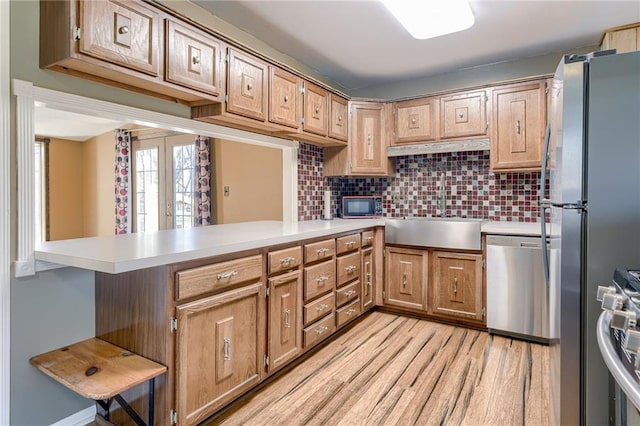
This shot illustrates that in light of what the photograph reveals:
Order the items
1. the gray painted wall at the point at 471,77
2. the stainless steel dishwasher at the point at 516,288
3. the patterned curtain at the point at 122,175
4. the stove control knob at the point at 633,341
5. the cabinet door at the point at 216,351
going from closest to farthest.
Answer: the stove control knob at the point at 633,341, the cabinet door at the point at 216,351, the stainless steel dishwasher at the point at 516,288, the gray painted wall at the point at 471,77, the patterned curtain at the point at 122,175

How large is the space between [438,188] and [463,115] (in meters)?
0.79

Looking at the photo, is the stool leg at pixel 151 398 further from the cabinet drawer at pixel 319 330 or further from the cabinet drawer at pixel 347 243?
the cabinet drawer at pixel 347 243

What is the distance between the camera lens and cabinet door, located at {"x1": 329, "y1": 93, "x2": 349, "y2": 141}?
130 inches

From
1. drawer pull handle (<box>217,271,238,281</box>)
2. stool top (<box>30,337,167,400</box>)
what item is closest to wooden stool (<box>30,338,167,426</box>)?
stool top (<box>30,337,167,400</box>)

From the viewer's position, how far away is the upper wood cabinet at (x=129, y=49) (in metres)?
1.52

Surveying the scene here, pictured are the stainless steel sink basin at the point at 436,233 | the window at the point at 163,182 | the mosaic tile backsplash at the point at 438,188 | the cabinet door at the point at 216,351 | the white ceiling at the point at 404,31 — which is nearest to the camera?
the cabinet door at the point at 216,351

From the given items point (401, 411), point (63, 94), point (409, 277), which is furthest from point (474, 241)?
point (63, 94)

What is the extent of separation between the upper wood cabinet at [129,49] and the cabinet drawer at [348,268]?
5.14ft

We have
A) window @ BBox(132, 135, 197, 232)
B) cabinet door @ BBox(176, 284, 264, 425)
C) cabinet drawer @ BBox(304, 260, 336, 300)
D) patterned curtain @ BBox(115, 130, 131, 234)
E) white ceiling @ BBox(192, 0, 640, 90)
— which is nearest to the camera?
cabinet door @ BBox(176, 284, 264, 425)

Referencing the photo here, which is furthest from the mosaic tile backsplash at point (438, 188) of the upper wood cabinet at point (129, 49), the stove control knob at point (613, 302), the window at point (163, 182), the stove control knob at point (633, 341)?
the stove control knob at point (633, 341)

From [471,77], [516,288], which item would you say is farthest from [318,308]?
[471,77]

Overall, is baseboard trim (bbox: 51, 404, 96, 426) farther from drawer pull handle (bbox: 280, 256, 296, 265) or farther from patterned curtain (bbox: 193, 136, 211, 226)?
patterned curtain (bbox: 193, 136, 211, 226)

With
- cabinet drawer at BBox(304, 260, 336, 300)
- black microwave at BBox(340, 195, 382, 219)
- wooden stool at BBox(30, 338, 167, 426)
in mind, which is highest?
black microwave at BBox(340, 195, 382, 219)

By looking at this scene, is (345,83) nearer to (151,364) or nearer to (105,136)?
(151,364)
